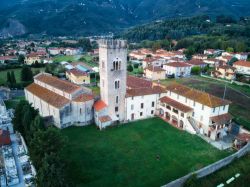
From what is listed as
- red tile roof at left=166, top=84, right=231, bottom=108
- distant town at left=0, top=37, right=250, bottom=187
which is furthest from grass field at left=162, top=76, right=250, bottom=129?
red tile roof at left=166, top=84, right=231, bottom=108

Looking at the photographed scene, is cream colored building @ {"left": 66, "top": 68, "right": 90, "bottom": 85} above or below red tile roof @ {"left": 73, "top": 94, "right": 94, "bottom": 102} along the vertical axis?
below

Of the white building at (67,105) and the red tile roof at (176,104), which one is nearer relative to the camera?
the white building at (67,105)

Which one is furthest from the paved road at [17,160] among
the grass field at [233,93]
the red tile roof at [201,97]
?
the grass field at [233,93]

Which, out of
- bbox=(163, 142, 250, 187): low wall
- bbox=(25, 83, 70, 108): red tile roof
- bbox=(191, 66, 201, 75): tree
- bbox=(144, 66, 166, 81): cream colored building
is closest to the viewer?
bbox=(163, 142, 250, 187): low wall

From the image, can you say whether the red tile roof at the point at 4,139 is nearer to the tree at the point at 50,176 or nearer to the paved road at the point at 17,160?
the paved road at the point at 17,160

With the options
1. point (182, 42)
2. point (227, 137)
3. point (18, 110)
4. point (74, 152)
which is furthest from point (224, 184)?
point (182, 42)

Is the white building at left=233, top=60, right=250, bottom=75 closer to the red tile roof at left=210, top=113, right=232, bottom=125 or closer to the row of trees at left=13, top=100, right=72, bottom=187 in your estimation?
the red tile roof at left=210, top=113, right=232, bottom=125
